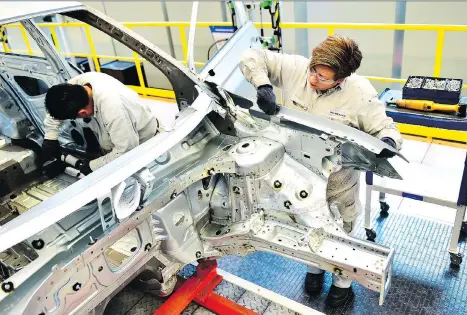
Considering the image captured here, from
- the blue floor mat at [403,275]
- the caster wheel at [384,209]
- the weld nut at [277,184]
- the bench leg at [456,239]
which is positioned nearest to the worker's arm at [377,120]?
the weld nut at [277,184]

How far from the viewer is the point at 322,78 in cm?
241

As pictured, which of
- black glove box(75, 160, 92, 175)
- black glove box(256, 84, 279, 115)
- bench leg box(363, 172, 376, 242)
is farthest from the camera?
bench leg box(363, 172, 376, 242)

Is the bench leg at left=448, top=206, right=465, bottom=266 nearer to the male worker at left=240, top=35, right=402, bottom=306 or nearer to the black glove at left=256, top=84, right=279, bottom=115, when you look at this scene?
the male worker at left=240, top=35, right=402, bottom=306

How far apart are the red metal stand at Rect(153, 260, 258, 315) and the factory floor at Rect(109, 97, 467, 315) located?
0.12 metres

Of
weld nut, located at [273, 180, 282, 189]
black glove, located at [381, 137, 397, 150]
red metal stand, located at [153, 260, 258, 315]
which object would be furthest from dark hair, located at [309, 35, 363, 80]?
red metal stand, located at [153, 260, 258, 315]

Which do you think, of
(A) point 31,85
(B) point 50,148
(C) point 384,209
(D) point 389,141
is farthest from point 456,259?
(A) point 31,85

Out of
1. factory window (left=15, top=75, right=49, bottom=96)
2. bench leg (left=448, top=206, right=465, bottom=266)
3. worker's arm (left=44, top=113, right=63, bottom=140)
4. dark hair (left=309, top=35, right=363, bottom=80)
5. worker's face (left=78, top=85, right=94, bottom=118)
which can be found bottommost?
bench leg (left=448, top=206, right=465, bottom=266)

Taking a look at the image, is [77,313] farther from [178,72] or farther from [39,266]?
[178,72]

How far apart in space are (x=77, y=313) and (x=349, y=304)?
1875 mm

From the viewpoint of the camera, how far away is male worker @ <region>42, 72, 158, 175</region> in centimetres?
258

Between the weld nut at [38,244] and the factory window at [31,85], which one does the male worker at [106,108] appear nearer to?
the weld nut at [38,244]

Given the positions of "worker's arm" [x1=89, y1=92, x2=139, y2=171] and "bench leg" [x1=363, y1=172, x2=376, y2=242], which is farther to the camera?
"bench leg" [x1=363, y1=172, x2=376, y2=242]

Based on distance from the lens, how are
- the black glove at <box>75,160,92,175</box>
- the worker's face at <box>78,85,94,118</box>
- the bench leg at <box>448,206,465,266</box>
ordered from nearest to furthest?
the worker's face at <box>78,85,94,118</box> → the bench leg at <box>448,206,465,266</box> → the black glove at <box>75,160,92,175</box>

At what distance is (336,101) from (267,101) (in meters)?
0.44
